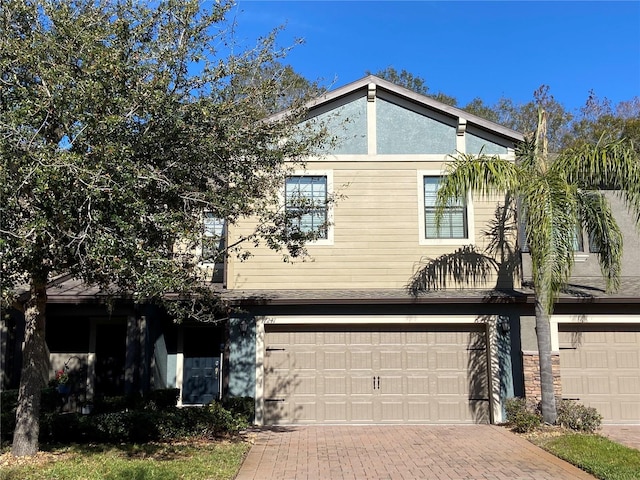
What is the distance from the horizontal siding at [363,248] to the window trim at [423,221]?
0.07m

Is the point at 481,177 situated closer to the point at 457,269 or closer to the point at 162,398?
the point at 457,269

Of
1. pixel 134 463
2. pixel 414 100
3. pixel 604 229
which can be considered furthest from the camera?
pixel 414 100

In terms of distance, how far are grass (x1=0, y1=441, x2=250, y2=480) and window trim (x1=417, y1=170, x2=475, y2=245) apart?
5.93 m

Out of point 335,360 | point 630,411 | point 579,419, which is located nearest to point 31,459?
point 335,360

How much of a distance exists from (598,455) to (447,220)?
612cm

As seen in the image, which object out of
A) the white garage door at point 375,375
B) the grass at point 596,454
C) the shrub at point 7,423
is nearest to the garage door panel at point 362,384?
the white garage door at point 375,375

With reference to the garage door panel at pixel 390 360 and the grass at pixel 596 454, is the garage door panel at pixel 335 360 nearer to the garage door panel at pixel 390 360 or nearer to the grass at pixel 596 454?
the garage door panel at pixel 390 360

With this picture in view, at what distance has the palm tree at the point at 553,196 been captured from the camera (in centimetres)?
1101

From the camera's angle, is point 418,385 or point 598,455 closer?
point 598,455

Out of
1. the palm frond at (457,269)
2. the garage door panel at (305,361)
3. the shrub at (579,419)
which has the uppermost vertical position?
the palm frond at (457,269)

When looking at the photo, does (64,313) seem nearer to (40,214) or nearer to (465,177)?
(40,214)

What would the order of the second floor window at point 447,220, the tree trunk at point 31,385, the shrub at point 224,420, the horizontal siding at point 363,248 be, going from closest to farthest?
the tree trunk at point 31,385, the shrub at point 224,420, the horizontal siding at point 363,248, the second floor window at point 447,220

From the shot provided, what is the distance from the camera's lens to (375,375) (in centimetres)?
1315

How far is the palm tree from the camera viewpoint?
11008mm
